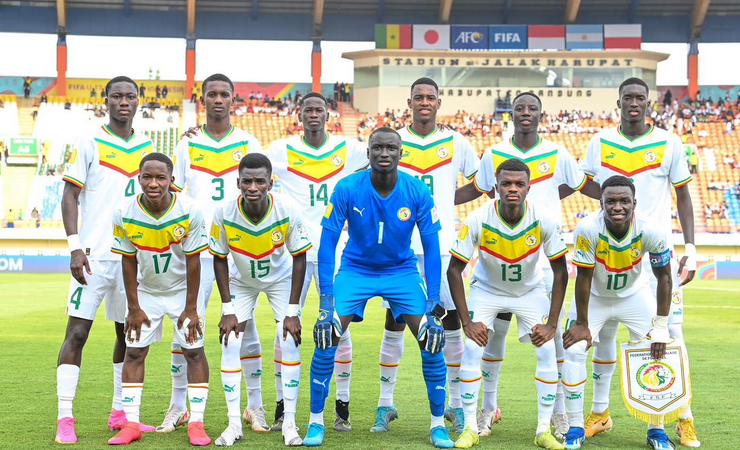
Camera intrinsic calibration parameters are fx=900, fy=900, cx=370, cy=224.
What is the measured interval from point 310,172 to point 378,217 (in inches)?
48.9

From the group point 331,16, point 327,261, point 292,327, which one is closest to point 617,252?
point 327,261

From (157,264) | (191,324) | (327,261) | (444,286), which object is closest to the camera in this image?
(327,261)

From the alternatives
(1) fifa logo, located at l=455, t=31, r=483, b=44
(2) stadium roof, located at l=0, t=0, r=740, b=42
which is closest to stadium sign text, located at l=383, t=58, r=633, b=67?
(1) fifa logo, located at l=455, t=31, r=483, b=44

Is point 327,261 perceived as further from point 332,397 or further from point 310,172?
point 332,397

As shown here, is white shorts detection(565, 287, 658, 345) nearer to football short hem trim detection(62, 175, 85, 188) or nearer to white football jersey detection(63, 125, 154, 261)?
white football jersey detection(63, 125, 154, 261)

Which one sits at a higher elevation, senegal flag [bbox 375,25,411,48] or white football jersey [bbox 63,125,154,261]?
senegal flag [bbox 375,25,411,48]

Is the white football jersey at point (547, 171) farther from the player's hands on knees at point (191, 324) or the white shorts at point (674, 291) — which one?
the player's hands on knees at point (191, 324)

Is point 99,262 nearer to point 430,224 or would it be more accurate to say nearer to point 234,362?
point 234,362

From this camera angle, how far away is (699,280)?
27.6m

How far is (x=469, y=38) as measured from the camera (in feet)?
137

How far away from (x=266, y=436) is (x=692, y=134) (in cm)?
3667

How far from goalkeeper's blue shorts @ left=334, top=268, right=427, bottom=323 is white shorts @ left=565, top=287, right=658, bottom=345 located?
3.70 ft

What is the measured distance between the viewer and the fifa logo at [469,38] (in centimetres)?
4178

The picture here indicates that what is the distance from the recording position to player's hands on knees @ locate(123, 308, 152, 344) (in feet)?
20.3
